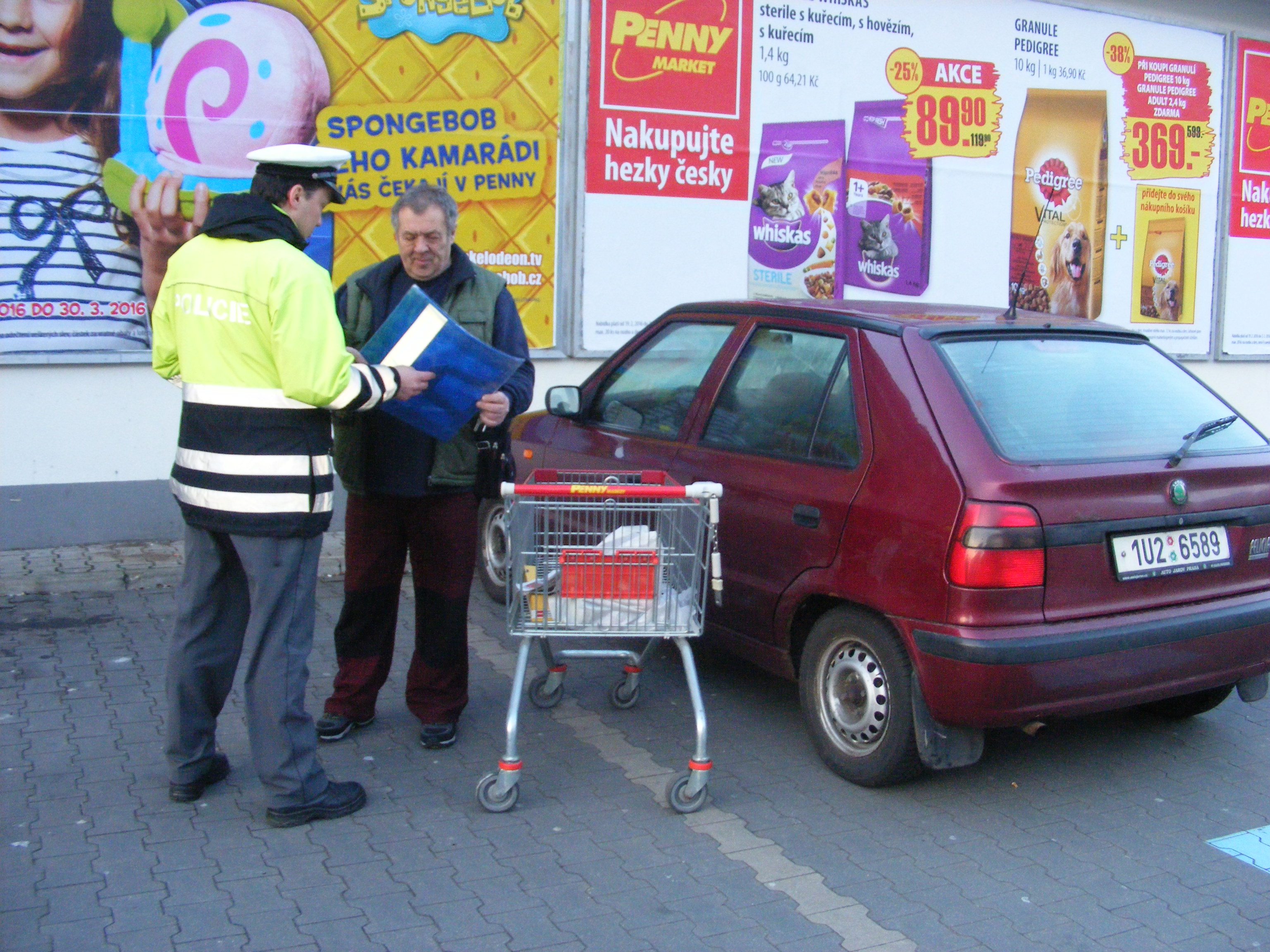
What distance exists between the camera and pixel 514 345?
467 centimetres

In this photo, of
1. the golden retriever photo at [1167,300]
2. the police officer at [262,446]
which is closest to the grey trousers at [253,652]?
the police officer at [262,446]

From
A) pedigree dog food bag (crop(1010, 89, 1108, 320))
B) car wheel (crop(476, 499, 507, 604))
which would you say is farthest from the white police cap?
pedigree dog food bag (crop(1010, 89, 1108, 320))

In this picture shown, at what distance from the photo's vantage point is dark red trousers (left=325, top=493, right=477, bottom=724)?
4621 mm

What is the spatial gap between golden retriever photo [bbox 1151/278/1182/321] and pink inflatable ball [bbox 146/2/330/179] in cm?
774

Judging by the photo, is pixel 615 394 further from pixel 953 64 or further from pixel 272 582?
pixel 953 64

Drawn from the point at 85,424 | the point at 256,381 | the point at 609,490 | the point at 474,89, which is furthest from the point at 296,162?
the point at 474,89

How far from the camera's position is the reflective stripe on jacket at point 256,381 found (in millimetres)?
3715

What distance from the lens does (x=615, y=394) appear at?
5.81 meters

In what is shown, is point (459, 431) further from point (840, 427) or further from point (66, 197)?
point (66, 197)

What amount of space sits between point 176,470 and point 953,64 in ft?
26.9

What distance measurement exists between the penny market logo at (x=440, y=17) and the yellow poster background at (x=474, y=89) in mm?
37

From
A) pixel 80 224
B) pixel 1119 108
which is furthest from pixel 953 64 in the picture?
pixel 80 224

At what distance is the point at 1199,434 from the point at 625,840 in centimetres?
247

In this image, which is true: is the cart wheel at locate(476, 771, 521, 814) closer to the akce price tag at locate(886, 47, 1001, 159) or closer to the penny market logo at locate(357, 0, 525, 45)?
the penny market logo at locate(357, 0, 525, 45)
